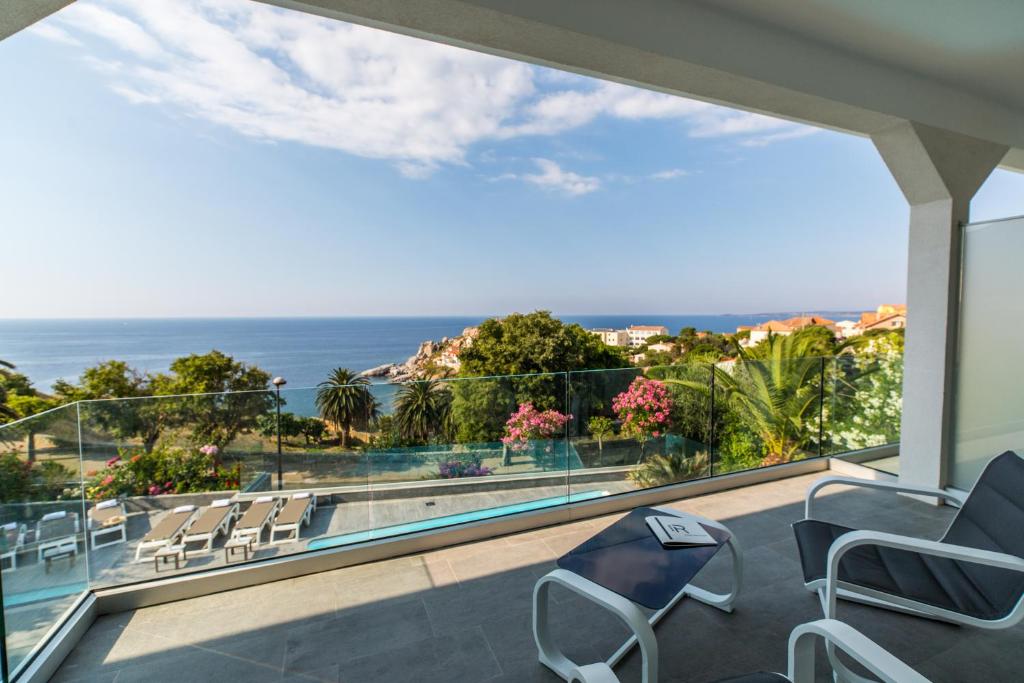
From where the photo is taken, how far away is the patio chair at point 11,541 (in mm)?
2033

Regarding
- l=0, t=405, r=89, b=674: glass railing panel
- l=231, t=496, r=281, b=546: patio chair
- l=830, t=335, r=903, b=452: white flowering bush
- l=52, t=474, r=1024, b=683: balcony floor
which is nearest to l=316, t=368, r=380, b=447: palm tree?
l=231, t=496, r=281, b=546: patio chair

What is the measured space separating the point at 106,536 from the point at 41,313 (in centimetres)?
5528

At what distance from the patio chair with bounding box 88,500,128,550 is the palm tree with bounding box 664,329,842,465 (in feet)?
15.5

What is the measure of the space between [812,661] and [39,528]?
132 inches

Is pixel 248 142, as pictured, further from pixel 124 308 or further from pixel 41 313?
pixel 41 313

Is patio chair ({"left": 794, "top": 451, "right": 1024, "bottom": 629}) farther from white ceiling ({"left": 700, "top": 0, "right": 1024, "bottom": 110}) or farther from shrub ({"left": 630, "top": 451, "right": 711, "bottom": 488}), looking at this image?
white ceiling ({"left": 700, "top": 0, "right": 1024, "bottom": 110})

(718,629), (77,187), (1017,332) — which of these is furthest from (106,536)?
(77,187)

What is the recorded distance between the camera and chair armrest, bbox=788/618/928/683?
121 cm

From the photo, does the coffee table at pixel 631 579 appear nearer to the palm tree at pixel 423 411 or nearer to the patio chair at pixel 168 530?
the palm tree at pixel 423 411

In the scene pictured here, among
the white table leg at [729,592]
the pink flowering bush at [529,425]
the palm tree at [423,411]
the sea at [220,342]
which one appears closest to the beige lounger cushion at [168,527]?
the palm tree at [423,411]

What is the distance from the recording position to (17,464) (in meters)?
2.21

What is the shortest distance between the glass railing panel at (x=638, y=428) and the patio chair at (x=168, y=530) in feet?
8.63

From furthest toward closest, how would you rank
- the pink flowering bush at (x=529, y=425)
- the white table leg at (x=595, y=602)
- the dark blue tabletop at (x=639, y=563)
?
the pink flowering bush at (x=529, y=425), the dark blue tabletop at (x=639, y=563), the white table leg at (x=595, y=602)

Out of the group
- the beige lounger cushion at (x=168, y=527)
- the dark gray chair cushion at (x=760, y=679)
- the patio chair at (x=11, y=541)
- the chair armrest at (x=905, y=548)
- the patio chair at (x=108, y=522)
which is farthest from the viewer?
the beige lounger cushion at (x=168, y=527)
